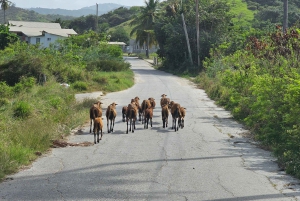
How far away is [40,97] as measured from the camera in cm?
1961

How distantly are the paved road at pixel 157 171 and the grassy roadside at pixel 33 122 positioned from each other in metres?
0.37

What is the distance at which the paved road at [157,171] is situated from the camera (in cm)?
868

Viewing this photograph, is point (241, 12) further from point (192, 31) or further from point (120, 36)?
point (120, 36)

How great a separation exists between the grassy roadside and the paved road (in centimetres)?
37

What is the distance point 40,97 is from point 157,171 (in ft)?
34.3

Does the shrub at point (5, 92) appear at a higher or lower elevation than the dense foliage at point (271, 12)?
lower

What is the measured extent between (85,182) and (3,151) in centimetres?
229

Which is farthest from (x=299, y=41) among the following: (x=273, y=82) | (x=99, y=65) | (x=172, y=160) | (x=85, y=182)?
(x=99, y=65)

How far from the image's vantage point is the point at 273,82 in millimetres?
14914

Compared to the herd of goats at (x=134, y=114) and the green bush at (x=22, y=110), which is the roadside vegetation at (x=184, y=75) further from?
the herd of goats at (x=134, y=114)

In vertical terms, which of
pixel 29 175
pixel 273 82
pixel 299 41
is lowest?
pixel 29 175

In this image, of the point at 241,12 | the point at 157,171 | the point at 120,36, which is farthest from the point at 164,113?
the point at 120,36

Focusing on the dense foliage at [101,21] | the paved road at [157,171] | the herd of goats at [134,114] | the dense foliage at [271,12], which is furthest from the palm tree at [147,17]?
the paved road at [157,171]

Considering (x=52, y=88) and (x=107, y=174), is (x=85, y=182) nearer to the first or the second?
(x=107, y=174)
